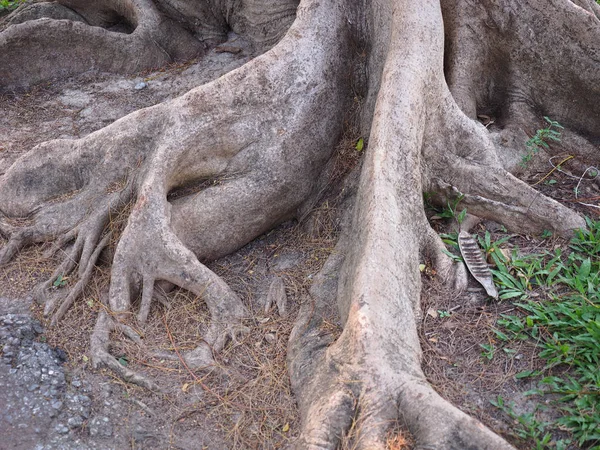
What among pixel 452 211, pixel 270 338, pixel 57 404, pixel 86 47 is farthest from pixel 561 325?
pixel 86 47

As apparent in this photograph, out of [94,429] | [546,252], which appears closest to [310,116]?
[546,252]

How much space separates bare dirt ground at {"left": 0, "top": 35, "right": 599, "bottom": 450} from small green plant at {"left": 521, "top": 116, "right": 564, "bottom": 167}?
6.0 inches

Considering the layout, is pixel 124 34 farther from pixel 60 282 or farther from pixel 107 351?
pixel 107 351

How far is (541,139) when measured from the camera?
4285 millimetres

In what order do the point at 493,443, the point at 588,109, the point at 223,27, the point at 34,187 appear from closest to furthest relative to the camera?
the point at 493,443 → the point at 34,187 → the point at 588,109 → the point at 223,27

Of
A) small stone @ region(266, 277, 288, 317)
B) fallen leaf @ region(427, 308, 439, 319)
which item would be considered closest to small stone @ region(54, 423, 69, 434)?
small stone @ region(266, 277, 288, 317)

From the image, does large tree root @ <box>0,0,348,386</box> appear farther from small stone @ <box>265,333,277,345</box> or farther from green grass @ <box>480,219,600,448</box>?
green grass @ <box>480,219,600,448</box>

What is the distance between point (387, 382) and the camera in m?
2.47

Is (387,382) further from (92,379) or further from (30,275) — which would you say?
(30,275)

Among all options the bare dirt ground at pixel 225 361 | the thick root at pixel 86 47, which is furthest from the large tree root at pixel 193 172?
the thick root at pixel 86 47

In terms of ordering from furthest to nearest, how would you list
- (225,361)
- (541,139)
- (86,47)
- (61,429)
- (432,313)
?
(86,47)
(541,139)
(225,361)
(432,313)
(61,429)

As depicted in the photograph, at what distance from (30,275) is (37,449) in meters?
1.37

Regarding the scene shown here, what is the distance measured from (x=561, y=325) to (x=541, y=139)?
183 centimetres

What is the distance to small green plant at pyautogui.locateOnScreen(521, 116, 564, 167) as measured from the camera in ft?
13.5
